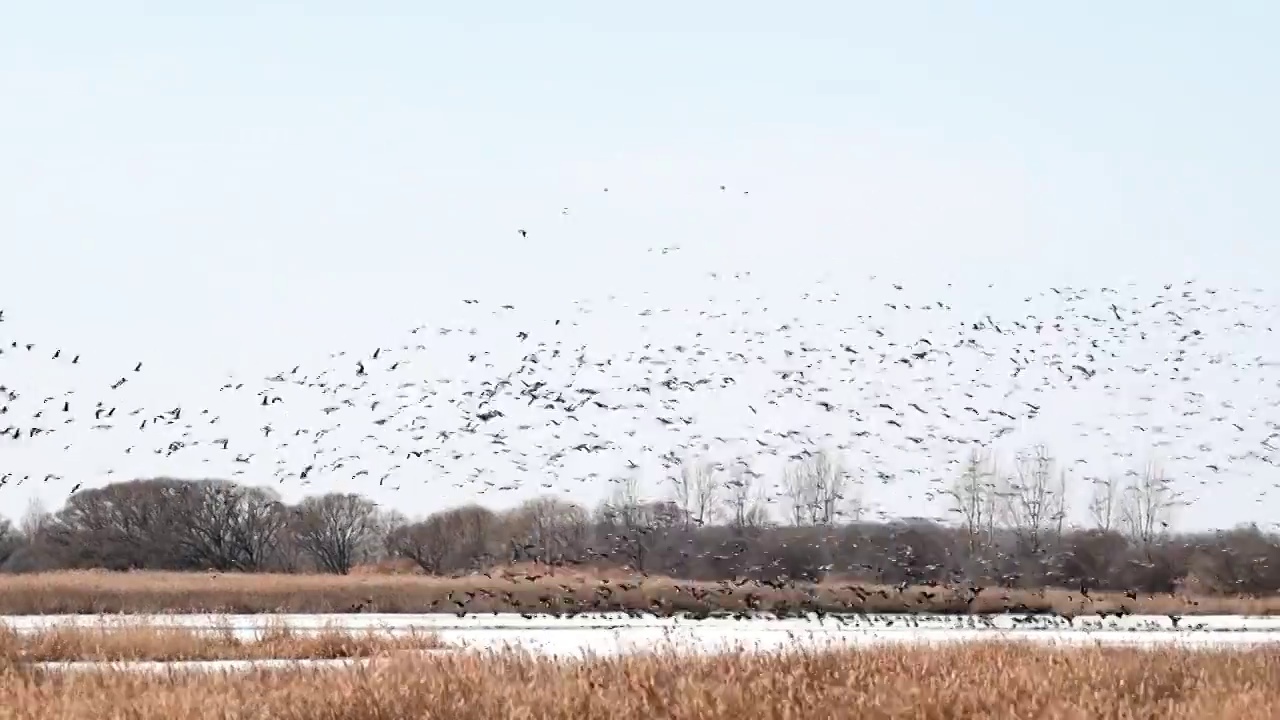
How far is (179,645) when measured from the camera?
24.8 metres

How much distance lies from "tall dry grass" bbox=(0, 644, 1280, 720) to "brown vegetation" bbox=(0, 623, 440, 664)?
5.83 metres

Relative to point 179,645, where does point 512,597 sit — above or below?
above

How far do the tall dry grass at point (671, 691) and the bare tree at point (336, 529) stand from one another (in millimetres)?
57691

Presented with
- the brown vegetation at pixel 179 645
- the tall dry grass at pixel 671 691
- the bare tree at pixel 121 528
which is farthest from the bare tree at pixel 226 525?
the tall dry grass at pixel 671 691

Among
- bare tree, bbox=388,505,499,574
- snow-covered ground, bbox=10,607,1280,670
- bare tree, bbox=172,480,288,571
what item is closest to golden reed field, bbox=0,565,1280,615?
snow-covered ground, bbox=10,607,1280,670

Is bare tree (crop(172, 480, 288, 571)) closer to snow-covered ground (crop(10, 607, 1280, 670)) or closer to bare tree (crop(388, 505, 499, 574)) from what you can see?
bare tree (crop(388, 505, 499, 574))

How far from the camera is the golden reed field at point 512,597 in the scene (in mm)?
43594

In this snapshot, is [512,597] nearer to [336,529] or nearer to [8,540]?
[336,529]

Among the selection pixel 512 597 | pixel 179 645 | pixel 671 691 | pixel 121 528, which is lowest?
pixel 671 691

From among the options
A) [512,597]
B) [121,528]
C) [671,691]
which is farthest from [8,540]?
[671,691]

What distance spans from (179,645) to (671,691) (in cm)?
1239

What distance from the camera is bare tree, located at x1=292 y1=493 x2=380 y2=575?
75375 millimetres

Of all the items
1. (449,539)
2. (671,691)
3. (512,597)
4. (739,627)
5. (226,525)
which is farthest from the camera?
(226,525)

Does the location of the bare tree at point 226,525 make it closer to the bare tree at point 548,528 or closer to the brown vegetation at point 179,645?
the bare tree at point 548,528
